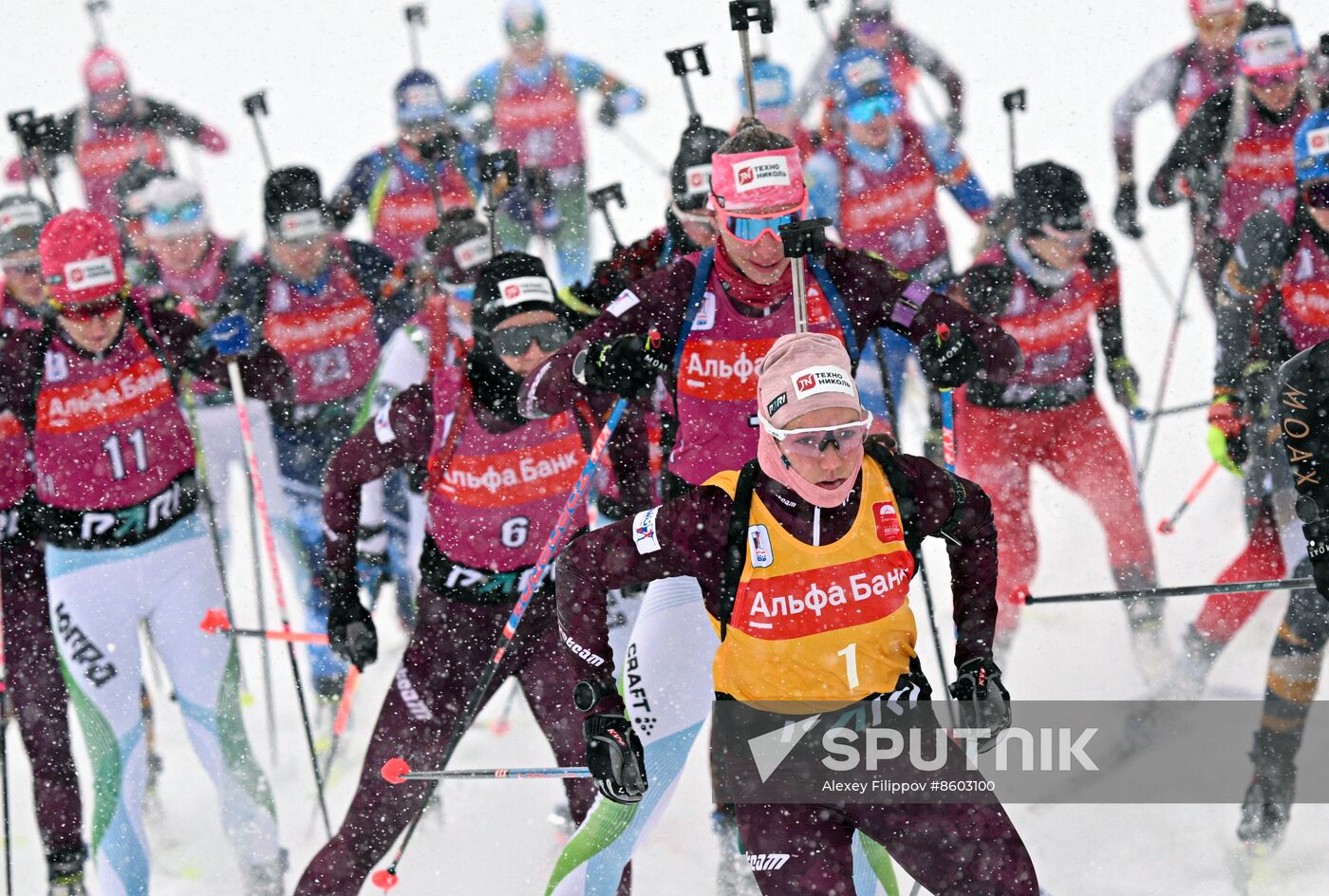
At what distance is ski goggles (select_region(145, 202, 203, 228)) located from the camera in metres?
7.79

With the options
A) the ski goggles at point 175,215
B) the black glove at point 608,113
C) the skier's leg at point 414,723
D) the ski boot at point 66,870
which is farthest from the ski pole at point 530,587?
the black glove at point 608,113

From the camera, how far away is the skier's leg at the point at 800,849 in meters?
3.66

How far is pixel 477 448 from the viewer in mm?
4832

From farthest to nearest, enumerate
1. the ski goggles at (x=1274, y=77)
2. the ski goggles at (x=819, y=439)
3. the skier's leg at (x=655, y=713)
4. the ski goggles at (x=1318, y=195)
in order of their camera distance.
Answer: the ski goggles at (x=1274, y=77)
the ski goggles at (x=1318, y=195)
the skier's leg at (x=655, y=713)
the ski goggles at (x=819, y=439)

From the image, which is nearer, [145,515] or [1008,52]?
[145,515]

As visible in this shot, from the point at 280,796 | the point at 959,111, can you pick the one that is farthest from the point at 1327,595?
the point at 959,111

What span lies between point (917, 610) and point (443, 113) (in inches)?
167

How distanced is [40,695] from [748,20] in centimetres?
349

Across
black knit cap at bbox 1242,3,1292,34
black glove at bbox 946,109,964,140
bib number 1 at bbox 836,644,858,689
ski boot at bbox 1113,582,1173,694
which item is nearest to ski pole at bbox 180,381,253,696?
bib number 1 at bbox 836,644,858,689

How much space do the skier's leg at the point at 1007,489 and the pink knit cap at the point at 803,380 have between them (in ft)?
9.70

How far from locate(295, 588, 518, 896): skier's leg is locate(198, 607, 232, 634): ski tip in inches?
30.8

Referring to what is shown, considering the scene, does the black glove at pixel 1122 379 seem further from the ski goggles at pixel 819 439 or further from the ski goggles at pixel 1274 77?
the ski goggles at pixel 819 439

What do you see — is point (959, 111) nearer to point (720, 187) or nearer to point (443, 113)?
point (443, 113)

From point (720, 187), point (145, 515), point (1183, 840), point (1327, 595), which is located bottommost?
point (1183, 840)
